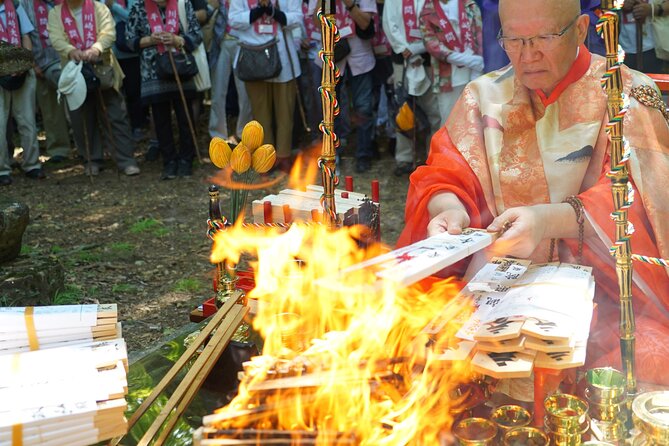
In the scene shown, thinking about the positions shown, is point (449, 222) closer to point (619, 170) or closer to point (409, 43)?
point (619, 170)

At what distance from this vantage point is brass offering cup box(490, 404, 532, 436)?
7.36ft

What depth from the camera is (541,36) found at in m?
3.08

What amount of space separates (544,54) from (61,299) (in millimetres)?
4110

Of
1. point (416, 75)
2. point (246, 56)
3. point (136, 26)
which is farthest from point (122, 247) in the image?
point (416, 75)

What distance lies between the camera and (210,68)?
10.4 meters

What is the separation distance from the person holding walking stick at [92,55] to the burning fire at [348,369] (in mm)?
6749

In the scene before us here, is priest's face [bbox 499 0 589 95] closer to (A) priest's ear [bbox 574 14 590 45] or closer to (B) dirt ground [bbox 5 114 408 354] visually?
(A) priest's ear [bbox 574 14 590 45]

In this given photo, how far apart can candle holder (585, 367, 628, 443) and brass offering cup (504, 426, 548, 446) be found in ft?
0.79

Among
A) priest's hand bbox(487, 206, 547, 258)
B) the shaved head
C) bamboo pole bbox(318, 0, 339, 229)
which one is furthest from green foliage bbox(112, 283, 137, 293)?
the shaved head

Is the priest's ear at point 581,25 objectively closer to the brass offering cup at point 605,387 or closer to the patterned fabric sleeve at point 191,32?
the brass offering cup at point 605,387

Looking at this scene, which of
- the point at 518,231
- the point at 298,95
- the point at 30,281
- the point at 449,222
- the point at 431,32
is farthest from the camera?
the point at 298,95

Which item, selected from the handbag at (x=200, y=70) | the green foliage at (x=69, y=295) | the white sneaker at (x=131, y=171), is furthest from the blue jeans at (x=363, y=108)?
the green foliage at (x=69, y=295)

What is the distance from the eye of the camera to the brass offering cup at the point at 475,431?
219 cm

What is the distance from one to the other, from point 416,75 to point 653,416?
6.43 metres
